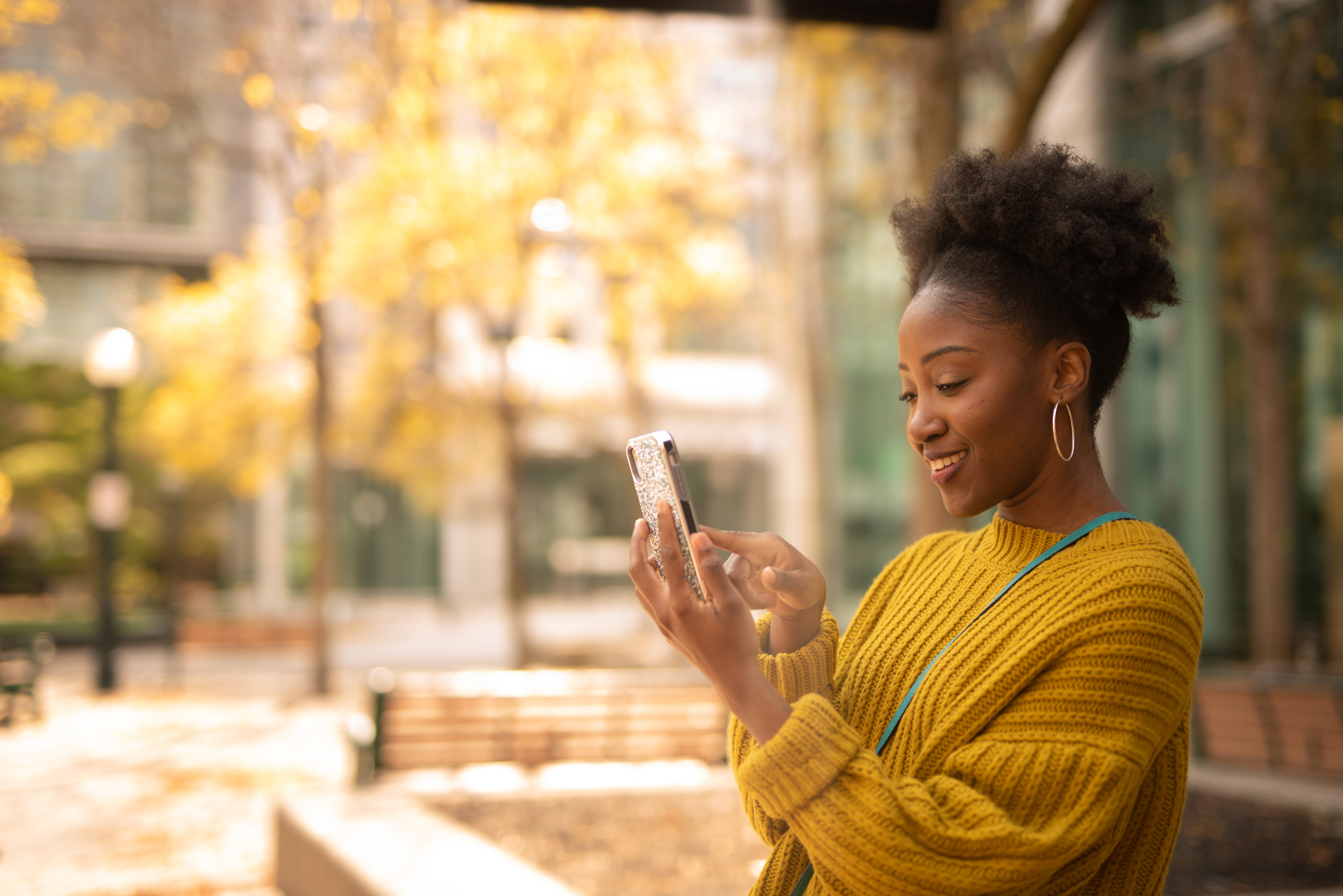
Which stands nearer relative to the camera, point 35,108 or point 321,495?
point 35,108

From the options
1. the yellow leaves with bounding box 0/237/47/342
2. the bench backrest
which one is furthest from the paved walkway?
the yellow leaves with bounding box 0/237/47/342

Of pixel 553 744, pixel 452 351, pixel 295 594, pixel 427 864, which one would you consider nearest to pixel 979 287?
pixel 427 864

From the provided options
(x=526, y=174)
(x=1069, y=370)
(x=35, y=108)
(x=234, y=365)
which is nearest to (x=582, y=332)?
(x=526, y=174)

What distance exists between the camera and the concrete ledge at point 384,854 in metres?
4.29

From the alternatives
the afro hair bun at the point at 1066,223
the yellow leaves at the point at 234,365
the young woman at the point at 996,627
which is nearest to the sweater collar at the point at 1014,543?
the young woman at the point at 996,627

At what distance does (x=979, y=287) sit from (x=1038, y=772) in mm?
640

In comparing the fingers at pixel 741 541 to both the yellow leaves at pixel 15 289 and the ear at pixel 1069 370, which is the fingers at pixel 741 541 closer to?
the ear at pixel 1069 370

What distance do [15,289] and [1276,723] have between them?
930 centimetres

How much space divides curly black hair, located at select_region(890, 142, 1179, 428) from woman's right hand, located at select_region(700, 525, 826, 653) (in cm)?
43

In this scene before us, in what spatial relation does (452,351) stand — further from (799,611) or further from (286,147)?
(799,611)

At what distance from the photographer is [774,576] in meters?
1.61

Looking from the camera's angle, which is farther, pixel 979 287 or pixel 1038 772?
pixel 979 287

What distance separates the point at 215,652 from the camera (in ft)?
57.4

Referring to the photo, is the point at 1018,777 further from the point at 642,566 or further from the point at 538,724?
the point at 538,724
